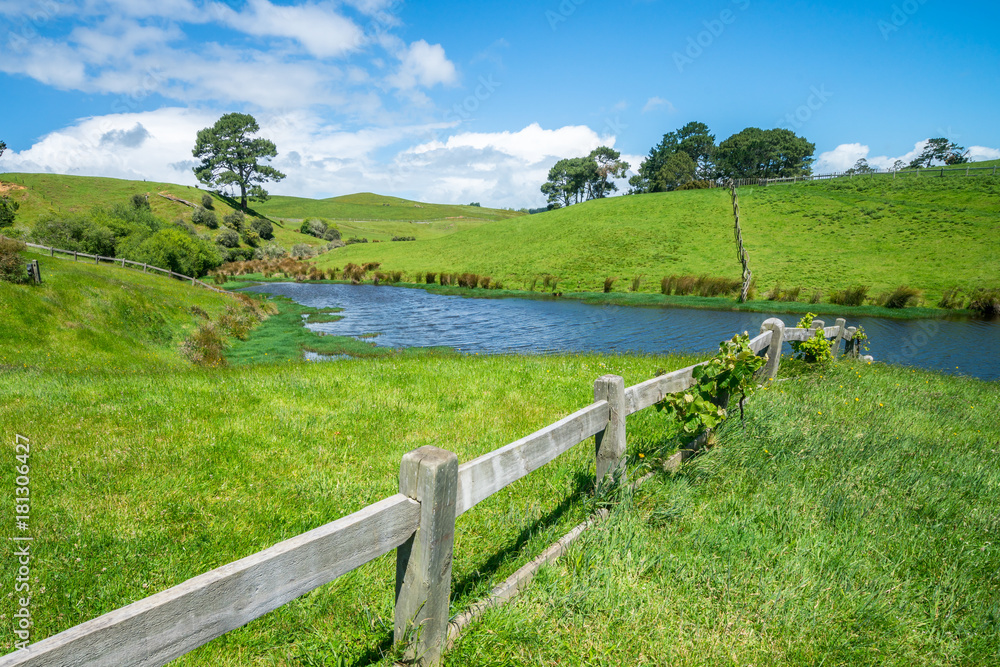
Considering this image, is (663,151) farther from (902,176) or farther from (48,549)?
(48,549)

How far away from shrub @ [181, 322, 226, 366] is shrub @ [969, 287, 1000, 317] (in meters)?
41.2

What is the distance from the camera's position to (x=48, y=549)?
429 centimetres

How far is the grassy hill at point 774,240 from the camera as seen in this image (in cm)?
3844

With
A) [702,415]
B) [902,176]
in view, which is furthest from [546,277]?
[902,176]

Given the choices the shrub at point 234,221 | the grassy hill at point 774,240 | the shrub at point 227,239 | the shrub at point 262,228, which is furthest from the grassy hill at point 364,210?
the grassy hill at point 774,240

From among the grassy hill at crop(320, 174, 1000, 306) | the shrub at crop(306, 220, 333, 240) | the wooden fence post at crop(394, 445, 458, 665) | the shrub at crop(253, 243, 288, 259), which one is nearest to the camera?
the wooden fence post at crop(394, 445, 458, 665)

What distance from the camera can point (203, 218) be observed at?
80.6 m

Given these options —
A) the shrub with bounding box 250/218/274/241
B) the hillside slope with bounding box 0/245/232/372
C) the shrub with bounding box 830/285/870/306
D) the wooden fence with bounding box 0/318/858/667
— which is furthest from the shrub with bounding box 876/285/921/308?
Result: the shrub with bounding box 250/218/274/241

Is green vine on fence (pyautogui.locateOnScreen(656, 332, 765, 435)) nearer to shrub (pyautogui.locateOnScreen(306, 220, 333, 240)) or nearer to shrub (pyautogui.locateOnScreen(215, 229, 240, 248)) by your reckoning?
shrub (pyautogui.locateOnScreen(215, 229, 240, 248))

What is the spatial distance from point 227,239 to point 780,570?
278 ft

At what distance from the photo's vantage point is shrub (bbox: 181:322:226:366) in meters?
18.5

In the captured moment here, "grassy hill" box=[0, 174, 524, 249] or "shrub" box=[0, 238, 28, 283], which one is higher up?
"grassy hill" box=[0, 174, 524, 249]

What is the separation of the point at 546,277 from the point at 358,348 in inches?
1111

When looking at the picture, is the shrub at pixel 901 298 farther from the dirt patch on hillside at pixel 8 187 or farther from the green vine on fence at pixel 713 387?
the dirt patch on hillside at pixel 8 187
